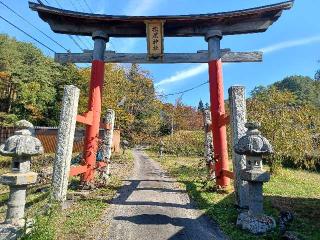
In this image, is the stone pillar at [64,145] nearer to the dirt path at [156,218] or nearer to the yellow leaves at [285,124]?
the dirt path at [156,218]

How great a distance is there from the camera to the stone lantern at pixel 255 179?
19.3ft

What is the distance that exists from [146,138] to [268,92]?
1752cm

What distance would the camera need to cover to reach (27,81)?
104ft

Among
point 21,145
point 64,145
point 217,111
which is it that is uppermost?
point 217,111

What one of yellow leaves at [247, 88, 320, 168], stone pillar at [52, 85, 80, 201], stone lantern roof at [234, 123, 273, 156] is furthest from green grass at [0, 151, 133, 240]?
yellow leaves at [247, 88, 320, 168]

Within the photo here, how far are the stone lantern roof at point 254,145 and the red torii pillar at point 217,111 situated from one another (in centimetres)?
269

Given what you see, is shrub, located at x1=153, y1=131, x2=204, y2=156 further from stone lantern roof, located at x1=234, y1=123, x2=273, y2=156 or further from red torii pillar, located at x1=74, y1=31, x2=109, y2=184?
stone lantern roof, located at x1=234, y1=123, x2=273, y2=156

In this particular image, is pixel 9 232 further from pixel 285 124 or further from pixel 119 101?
pixel 119 101

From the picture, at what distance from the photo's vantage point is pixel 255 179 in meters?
6.01

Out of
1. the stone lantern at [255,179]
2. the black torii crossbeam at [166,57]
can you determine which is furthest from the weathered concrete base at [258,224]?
the black torii crossbeam at [166,57]

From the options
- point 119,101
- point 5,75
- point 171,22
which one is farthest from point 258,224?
point 5,75

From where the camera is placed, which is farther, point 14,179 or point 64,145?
point 64,145

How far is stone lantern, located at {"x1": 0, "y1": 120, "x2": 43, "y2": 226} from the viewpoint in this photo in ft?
17.2

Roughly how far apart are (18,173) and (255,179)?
439 centimetres
